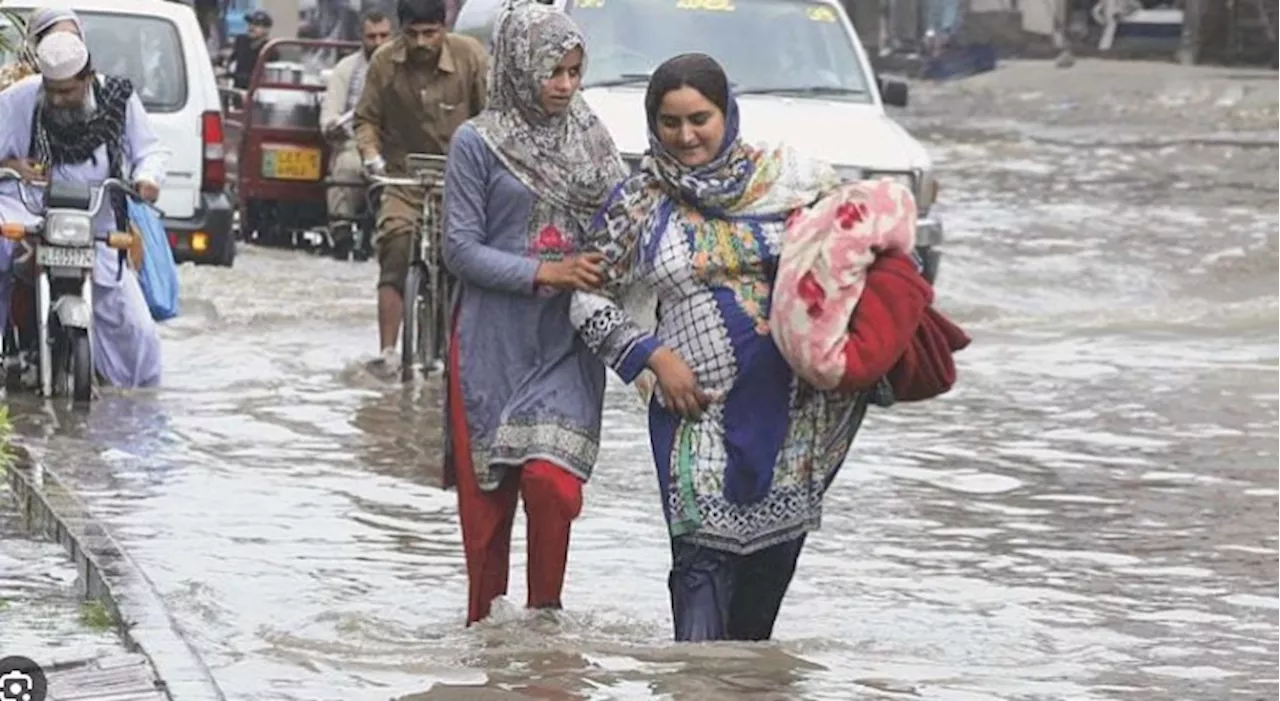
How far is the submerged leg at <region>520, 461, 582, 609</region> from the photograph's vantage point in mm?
7832

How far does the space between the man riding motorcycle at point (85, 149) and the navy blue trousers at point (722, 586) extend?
586 centimetres

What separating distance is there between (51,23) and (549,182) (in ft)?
18.0

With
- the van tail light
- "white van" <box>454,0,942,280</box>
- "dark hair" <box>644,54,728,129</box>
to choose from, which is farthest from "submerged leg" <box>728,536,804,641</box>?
the van tail light

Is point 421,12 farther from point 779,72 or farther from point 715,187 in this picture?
point 715,187

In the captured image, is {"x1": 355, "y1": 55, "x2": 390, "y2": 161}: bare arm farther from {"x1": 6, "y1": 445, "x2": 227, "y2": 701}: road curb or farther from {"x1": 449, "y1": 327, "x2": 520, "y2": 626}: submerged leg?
{"x1": 449, "y1": 327, "x2": 520, "y2": 626}: submerged leg

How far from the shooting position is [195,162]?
61.5ft

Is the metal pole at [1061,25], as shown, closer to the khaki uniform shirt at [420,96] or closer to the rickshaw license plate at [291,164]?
the rickshaw license plate at [291,164]

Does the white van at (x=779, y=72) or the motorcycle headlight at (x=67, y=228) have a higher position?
the white van at (x=779, y=72)

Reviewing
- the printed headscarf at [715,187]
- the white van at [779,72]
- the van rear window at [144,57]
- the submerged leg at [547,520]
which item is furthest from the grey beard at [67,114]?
the printed headscarf at [715,187]

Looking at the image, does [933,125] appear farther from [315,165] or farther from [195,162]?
[195,162]

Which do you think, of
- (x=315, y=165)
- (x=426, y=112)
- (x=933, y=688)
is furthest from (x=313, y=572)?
(x=315, y=165)

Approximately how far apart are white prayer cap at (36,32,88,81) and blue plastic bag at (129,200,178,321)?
975 millimetres

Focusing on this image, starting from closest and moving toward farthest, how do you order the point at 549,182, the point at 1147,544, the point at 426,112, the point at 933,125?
the point at 549,182 < the point at 1147,544 < the point at 426,112 < the point at 933,125

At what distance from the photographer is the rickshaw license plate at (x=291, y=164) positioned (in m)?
23.1
